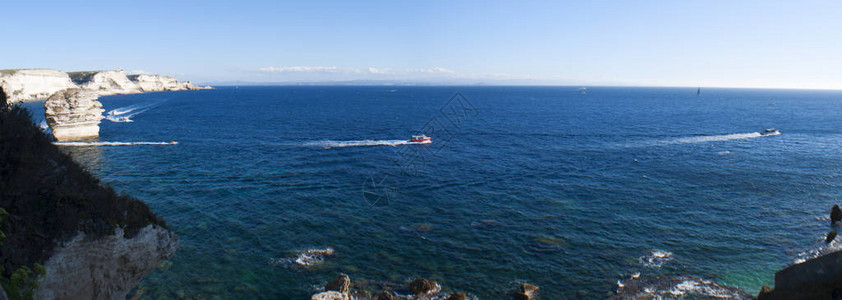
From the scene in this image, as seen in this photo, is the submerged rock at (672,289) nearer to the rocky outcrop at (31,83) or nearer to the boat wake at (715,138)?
the boat wake at (715,138)

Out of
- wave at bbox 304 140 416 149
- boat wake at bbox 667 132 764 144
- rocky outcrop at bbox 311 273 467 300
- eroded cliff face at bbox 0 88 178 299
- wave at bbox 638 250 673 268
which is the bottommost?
rocky outcrop at bbox 311 273 467 300

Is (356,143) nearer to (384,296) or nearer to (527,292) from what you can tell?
(384,296)

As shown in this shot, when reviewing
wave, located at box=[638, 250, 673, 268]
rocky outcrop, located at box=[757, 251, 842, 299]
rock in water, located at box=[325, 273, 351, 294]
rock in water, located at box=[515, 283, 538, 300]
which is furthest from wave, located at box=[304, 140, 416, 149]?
rocky outcrop, located at box=[757, 251, 842, 299]

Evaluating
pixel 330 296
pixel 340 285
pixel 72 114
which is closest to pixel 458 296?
pixel 340 285

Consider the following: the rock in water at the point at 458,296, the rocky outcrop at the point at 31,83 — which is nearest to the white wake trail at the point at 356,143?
the rock in water at the point at 458,296

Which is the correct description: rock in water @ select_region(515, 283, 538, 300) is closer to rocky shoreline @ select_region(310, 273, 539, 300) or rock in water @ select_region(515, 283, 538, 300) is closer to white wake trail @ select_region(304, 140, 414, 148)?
rocky shoreline @ select_region(310, 273, 539, 300)

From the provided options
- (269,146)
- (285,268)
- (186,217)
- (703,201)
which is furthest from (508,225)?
(269,146)

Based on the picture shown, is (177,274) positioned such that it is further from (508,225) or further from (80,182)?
(508,225)
